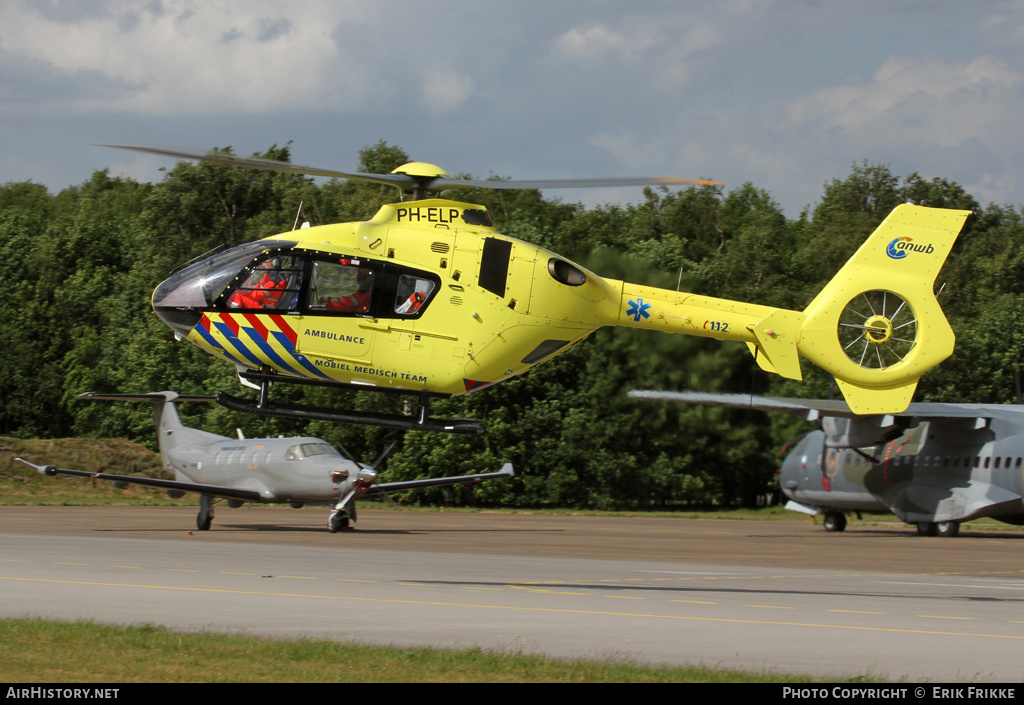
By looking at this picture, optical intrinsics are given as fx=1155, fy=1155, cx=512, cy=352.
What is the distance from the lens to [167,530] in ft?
107

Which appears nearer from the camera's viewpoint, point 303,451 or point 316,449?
point 303,451

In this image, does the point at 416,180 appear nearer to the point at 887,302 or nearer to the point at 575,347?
the point at 887,302

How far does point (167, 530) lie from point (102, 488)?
2831 centimetres

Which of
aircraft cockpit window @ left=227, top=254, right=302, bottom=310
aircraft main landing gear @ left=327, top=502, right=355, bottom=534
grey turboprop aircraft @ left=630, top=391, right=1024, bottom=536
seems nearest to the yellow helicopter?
aircraft cockpit window @ left=227, top=254, right=302, bottom=310

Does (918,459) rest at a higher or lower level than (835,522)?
higher

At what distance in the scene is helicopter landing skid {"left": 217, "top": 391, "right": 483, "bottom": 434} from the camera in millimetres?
14656

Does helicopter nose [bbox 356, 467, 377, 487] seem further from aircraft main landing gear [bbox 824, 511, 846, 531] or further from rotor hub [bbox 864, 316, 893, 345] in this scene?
rotor hub [bbox 864, 316, 893, 345]

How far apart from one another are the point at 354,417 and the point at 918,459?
24691 mm

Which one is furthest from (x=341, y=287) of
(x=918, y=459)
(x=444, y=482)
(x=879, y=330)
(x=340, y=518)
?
(x=918, y=459)

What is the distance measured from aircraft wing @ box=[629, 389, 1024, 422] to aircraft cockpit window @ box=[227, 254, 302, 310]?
18.0 metres

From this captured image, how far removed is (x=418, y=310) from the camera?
1492 cm

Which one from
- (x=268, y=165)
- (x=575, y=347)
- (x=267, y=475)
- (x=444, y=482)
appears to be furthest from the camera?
(x=575, y=347)

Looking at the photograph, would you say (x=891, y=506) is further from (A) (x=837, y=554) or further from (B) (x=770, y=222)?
(B) (x=770, y=222)

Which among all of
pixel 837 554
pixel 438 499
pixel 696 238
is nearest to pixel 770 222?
pixel 696 238
